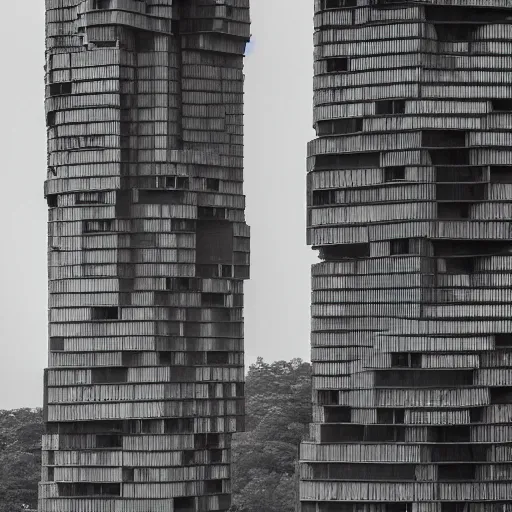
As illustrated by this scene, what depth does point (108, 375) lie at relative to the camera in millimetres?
115062

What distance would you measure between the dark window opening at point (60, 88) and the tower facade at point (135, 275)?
5cm

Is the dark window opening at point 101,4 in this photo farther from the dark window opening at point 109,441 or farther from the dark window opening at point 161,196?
the dark window opening at point 109,441

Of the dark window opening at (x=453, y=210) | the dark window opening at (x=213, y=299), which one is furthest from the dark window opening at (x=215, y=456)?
the dark window opening at (x=453, y=210)

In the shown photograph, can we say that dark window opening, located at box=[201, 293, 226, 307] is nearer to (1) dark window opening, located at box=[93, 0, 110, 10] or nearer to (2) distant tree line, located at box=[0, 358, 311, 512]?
(1) dark window opening, located at box=[93, 0, 110, 10]

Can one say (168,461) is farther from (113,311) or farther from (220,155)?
(220,155)

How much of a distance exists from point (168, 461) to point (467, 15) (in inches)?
974

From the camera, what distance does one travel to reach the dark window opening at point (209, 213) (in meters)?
117

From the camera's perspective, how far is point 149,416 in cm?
11438

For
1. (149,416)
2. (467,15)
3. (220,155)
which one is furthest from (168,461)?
(467,15)

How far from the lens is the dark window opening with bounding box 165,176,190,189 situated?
11644 centimetres

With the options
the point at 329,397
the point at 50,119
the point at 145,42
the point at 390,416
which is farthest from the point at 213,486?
the point at 145,42

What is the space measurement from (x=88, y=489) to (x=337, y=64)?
2325 centimetres

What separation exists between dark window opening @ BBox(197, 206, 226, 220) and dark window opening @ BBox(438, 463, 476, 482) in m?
20.2

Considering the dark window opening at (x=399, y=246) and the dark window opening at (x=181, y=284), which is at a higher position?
the dark window opening at (x=399, y=246)
